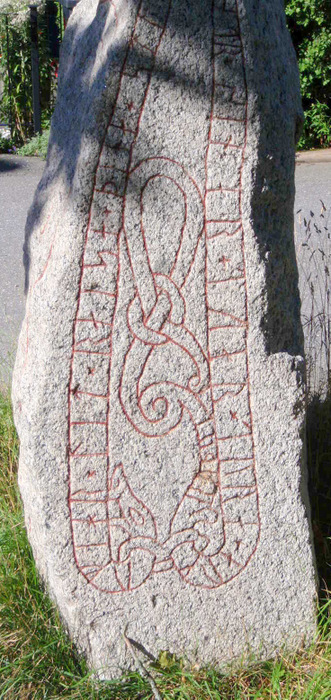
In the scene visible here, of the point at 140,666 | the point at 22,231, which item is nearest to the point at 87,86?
the point at 140,666

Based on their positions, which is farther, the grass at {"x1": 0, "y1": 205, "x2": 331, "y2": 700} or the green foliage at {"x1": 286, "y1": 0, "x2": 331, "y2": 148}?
the green foliage at {"x1": 286, "y1": 0, "x2": 331, "y2": 148}

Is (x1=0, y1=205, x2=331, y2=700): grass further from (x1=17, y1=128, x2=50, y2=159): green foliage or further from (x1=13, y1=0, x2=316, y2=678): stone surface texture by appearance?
(x1=17, y1=128, x2=50, y2=159): green foliage

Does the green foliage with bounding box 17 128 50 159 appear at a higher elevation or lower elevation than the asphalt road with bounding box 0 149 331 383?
higher

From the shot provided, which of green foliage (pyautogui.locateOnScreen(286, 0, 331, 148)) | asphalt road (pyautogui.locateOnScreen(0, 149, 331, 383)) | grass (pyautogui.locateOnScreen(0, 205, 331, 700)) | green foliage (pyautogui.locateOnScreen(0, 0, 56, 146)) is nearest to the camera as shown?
grass (pyautogui.locateOnScreen(0, 205, 331, 700))

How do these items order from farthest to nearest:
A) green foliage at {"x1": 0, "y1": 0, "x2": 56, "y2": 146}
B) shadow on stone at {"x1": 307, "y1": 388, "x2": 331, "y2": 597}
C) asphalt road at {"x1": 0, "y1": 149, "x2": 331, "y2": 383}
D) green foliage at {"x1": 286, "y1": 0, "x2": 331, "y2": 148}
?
green foliage at {"x1": 0, "y1": 0, "x2": 56, "y2": 146}, green foliage at {"x1": 286, "y1": 0, "x2": 331, "y2": 148}, asphalt road at {"x1": 0, "y1": 149, "x2": 331, "y2": 383}, shadow on stone at {"x1": 307, "y1": 388, "x2": 331, "y2": 597}

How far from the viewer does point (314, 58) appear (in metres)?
8.81

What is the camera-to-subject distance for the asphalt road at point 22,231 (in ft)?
12.5

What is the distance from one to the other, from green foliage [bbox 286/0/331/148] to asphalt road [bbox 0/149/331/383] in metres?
0.35

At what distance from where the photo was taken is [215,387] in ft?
6.43

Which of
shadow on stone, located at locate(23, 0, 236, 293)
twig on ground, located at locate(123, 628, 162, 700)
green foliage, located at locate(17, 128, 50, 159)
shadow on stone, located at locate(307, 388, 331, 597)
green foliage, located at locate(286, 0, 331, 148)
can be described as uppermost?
green foliage, located at locate(286, 0, 331, 148)

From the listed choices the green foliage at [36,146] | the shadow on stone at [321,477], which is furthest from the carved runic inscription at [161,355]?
the green foliage at [36,146]

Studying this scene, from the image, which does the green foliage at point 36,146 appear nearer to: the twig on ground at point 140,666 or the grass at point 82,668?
the grass at point 82,668

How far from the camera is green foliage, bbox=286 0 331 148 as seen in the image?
8.70 meters

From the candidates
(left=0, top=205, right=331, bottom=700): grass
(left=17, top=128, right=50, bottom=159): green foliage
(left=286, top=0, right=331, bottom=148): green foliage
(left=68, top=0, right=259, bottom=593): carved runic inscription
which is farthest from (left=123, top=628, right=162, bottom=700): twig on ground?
(left=286, top=0, right=331, bottom=148): green foliage
